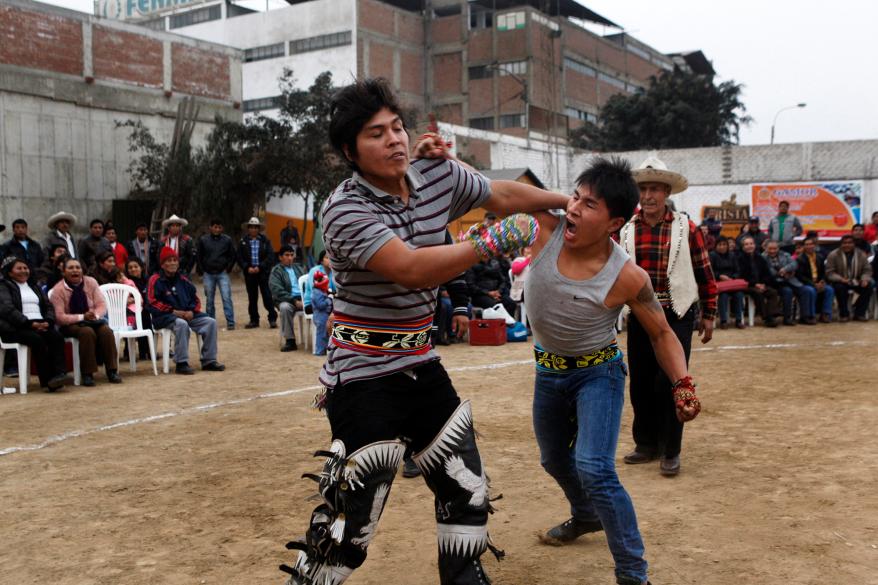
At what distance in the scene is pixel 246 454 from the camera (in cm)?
674

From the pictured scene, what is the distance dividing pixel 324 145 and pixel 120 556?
25.7m

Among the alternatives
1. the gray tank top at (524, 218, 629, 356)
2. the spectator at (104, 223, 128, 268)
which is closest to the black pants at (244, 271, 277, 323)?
the spectator at (104, 223, 128, 268)

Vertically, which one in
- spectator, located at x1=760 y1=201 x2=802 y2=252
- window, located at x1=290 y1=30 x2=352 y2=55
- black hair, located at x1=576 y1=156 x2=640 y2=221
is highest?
window, located at x1=290 y1=30 x2=352 y2=55

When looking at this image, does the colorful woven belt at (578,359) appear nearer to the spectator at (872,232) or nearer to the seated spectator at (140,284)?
the seated spectator at (140,284)

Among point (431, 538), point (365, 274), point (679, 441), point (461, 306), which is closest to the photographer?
point (365, 274)

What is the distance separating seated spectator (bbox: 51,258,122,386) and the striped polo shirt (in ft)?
26.9

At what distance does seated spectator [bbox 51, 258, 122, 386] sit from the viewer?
1057 cm

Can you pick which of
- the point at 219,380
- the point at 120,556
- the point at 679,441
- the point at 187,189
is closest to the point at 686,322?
the point at 679,441

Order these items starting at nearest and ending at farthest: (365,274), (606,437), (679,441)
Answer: (365,274) → (606,437) → (679,441)

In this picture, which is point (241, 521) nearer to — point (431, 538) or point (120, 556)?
point (120, 556)

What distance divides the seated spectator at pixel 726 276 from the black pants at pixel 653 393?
985 cm

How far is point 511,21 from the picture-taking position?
52406 millimetres

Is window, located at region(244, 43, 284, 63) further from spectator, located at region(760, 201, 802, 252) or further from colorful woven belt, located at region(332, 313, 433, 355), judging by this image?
colorful woven belt, located at region(332, 313, 433, 355)

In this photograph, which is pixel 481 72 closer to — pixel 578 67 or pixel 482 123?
pixel 482 123
